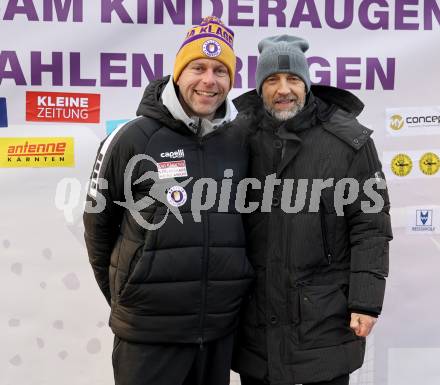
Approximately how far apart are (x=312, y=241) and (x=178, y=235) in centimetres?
40

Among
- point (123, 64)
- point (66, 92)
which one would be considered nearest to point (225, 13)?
point (123, 64)

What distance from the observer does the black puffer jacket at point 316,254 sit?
1829 mm

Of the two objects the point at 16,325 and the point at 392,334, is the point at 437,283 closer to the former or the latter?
the point at 392,334

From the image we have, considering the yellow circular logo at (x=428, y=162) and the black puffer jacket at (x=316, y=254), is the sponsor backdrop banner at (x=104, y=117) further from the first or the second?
the black puffer jacket at (x=316, y=254)

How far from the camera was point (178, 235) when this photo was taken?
1.74m

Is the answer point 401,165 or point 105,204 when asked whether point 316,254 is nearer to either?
point 105,204

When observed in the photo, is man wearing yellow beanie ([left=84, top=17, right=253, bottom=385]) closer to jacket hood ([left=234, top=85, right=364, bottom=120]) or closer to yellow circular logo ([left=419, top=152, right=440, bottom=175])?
jacket hood ([left=234, top=85, right=364, bottom=120])

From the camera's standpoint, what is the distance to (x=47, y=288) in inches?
102

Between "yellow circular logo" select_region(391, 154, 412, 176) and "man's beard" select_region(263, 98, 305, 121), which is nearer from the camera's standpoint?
"man's beard" select_region(263, 98, 305, 121)

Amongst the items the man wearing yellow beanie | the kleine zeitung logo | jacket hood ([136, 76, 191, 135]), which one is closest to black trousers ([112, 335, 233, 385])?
the man wearing yellow beanie

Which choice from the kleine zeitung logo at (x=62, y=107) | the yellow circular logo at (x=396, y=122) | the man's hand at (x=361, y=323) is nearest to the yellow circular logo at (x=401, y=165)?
the yellow circular logo at (x=396, y=122)

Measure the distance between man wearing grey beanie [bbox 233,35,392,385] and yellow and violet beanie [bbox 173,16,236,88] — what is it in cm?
13

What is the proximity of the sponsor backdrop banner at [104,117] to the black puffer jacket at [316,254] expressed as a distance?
80 cm

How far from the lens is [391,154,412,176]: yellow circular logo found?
2645 mm
